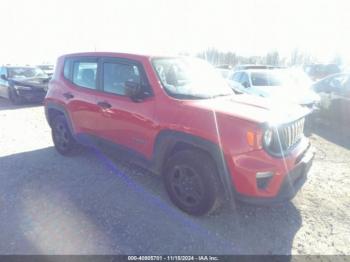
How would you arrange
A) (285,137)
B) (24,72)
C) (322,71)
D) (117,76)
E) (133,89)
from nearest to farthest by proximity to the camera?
(285,137)
(133,89)
(117,76)
(24,72)
(322,71)

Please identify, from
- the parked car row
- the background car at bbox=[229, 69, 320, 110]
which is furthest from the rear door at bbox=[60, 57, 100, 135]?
the background car at bbox=[229, 69, 320, 110]

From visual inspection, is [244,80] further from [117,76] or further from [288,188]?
[288,188]

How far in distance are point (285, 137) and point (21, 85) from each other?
11079 mm

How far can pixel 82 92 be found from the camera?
408 centimetres

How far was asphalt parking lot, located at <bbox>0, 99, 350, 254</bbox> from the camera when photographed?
103 inches

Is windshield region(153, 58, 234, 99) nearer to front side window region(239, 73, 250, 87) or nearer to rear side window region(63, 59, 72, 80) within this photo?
rear side window region(63, 59, 72, 80)

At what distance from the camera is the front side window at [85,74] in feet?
12.9

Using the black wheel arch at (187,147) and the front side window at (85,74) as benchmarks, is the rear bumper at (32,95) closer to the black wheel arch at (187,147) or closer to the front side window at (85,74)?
the front side window at (85,74)

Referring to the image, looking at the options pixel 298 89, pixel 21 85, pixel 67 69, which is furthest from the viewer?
pixel 21 85

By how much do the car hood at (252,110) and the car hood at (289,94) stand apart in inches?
161

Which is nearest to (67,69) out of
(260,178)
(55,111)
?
(55,111)

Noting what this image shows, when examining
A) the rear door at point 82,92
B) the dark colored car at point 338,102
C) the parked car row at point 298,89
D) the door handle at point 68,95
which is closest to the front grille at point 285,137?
the rear door at point 82,92

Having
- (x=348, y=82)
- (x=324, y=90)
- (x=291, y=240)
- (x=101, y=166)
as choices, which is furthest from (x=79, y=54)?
(x=324, y=90)

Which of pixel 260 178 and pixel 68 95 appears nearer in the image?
pixel 260 178
